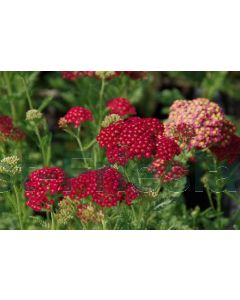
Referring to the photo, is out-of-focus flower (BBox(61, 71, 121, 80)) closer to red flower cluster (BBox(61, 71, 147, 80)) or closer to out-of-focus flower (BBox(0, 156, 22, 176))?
red flower cluster (BBox(61, 71, 147, 80))

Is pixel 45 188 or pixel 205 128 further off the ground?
pixel 205 128

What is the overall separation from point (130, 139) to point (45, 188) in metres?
0.27

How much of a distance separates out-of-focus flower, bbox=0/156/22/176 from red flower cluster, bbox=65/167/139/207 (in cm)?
16

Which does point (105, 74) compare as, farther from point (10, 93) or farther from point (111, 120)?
point (10, 93)

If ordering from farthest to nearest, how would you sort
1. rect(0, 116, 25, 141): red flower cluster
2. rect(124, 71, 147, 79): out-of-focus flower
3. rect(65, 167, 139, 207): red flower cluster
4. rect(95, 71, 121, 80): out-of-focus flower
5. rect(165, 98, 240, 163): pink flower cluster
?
rect(124, 71, 147, 79): out-of-focus flower < rect(95, 71, 121, 80): out-of-focus flower < rect(0, 116, 25, 141): red flower cluster < rect(165, 98, 240, 163): pink flower cluster < rect(65, 167, 139, 207): red flower cluster

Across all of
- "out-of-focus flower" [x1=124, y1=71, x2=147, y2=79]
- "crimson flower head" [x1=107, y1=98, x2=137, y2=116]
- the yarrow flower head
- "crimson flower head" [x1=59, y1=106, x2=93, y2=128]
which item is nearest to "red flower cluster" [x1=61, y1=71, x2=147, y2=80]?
"out-of-focus flower" [x1=124, y1=71, x2=147, y2=79]

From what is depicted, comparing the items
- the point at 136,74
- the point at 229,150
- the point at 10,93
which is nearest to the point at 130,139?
the point at 229,150

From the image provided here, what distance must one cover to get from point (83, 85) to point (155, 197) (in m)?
0.90

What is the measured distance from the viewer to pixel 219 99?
12.5 feet

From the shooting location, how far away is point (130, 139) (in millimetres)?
1791

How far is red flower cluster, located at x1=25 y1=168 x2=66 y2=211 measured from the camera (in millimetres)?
1831

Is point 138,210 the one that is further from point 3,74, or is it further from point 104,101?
point 3,74
